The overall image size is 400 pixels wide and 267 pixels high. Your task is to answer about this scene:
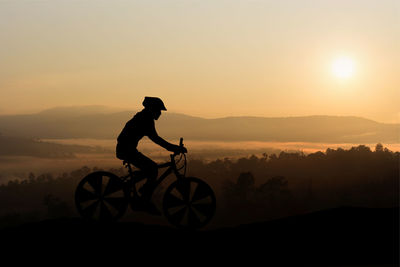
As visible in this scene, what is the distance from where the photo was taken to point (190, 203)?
1828 cm

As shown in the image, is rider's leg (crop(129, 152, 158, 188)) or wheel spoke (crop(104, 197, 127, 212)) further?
wheel spoke (crop(104, 197, 127, 212))

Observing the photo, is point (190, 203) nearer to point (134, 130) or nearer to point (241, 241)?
point (241, 241)

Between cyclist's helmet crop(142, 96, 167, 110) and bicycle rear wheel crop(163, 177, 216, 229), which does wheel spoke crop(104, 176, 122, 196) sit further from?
cyclist's helmet crop(142, 96, 167, 110)

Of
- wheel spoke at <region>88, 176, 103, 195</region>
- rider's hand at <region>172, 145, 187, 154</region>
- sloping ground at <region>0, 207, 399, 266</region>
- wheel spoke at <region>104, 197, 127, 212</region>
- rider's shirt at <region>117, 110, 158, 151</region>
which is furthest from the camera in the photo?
wheel spoke at <region>104, 197, 127, 212</region>

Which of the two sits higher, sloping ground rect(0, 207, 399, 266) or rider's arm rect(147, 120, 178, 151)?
rider's arm rect(147, 120, 178, 151)

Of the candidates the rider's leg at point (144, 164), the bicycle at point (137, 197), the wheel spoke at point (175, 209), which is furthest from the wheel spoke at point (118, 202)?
the wheel spoke at point (175, 209)

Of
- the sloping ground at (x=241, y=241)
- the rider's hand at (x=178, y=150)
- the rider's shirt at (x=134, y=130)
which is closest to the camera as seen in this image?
the sloping ground at (x=241, y=241)

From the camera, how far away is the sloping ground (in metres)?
16.7

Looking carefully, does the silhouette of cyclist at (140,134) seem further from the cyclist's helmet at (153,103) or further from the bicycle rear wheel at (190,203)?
the bicycle rear wheel at (190,203)

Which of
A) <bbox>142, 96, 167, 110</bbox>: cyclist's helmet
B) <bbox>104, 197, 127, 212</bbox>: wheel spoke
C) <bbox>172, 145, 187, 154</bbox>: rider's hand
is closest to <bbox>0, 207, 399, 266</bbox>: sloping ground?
<bbox>104, 197, 127, 212</bbox>: wheel spoke

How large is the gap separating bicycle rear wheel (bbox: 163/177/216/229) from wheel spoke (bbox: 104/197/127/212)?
47.6 inches

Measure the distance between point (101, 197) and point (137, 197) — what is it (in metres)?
1.07

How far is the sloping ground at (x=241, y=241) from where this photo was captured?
54.8 ft

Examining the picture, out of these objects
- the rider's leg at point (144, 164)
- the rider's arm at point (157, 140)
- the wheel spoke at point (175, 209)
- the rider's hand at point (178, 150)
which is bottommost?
the wheel spoke at point (175, 209)
